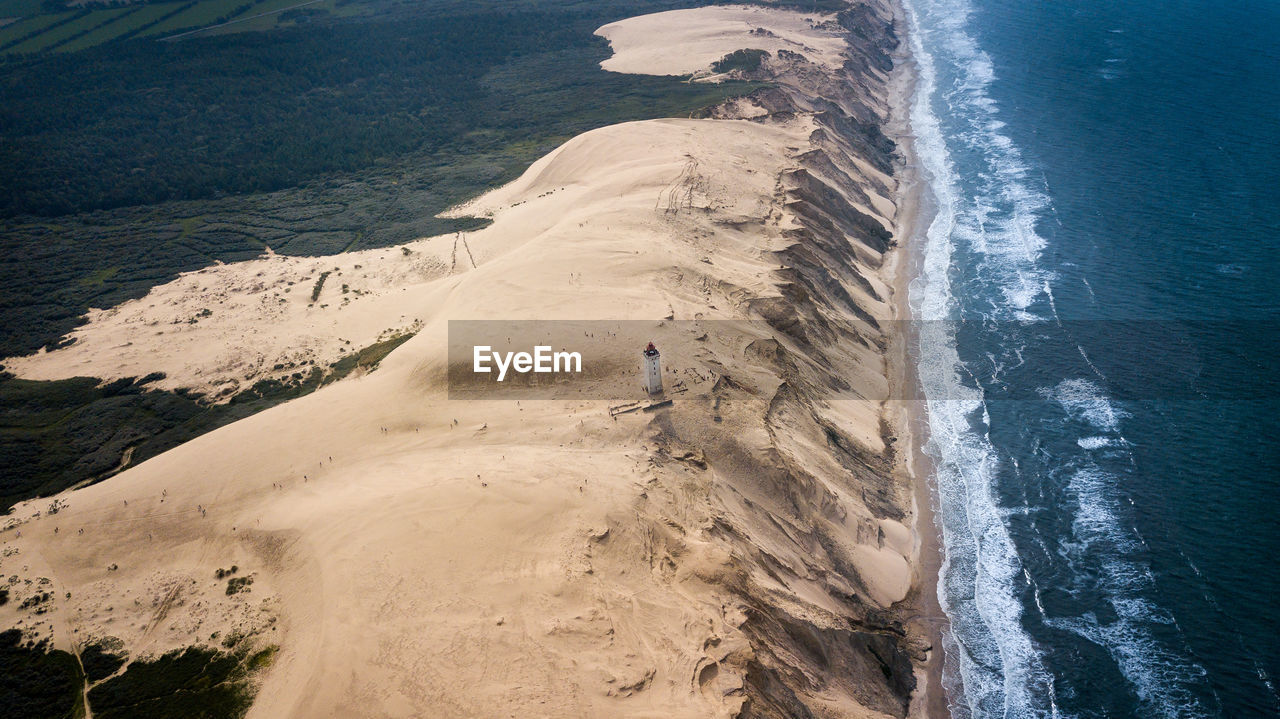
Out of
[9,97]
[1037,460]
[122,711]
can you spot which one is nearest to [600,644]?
[122,711]

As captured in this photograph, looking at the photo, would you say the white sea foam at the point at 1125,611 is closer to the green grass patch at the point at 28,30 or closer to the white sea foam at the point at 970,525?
the white sea foam at the point at 970,525

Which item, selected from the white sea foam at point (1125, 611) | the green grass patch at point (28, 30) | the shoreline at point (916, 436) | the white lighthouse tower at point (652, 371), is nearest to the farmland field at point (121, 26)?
the green grass patch at point (28, 30)

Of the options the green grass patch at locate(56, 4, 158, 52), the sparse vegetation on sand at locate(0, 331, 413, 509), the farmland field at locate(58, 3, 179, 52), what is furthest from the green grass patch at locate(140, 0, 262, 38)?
the sparse vegetation on sand at locate(0, 331, 413, 509)

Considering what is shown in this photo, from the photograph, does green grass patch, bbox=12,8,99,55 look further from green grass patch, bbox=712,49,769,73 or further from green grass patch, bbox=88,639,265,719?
green grass patch, bbox=88,639,265,719

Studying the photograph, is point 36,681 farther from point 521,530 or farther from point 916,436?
point 916,436

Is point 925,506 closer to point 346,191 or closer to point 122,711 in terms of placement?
point 122,711

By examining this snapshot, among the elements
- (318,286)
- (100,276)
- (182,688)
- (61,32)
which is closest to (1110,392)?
(182,688)

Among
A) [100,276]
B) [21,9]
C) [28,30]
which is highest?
[21,9]
